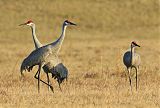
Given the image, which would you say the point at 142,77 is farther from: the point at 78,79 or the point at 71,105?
the point at 71,105

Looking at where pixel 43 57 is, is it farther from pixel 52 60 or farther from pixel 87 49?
pixel 87 49

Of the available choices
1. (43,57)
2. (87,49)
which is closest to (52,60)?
(43,57)

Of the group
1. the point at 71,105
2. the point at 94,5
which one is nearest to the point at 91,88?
the point at 71,105

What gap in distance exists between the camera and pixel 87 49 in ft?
104

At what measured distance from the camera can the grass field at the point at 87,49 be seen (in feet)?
38.7

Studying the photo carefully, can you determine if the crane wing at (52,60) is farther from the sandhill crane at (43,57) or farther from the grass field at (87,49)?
the grass field at (87,49)

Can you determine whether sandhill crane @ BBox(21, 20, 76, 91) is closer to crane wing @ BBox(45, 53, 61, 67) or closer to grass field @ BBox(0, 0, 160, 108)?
crane wing @ BBox(45, 53, 61, 67)

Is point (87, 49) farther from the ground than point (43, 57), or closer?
farther from the ground

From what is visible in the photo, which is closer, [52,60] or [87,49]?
[52,60]

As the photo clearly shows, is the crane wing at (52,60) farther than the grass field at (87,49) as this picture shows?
Yes

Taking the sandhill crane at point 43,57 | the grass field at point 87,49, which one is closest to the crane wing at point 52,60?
the sandhill crane at point 43,57

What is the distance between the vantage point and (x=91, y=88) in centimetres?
1389

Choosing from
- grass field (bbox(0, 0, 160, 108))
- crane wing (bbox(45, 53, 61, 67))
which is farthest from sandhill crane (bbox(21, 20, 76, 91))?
grass field (bbox(0, 0, 160, 108))

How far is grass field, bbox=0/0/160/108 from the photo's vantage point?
11.8 metres
